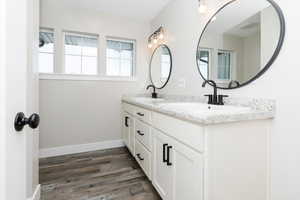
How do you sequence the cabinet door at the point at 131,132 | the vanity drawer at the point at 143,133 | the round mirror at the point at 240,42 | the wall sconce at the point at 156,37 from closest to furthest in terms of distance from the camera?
the round mirror at the point at 240,42 < the vanity drawer at the point at 143,133 < the cabinet door at the point at 131,132 < the wall sconce at the point at 156,37

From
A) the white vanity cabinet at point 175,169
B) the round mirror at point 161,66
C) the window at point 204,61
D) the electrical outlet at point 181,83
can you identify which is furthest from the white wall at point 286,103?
the round mirror at point 161,66

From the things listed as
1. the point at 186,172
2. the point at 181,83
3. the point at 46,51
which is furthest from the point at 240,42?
the point at 46,51

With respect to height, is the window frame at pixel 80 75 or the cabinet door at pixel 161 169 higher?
the window frame at pixel 80 75

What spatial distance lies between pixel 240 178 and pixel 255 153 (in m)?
0.19

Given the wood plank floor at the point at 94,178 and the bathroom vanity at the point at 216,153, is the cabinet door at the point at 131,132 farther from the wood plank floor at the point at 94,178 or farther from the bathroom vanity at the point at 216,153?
the bathroom vanity at the point at 216,153

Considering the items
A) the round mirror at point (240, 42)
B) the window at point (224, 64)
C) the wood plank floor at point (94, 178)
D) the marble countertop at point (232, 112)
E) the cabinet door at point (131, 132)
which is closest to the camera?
the marble countertop at point (232, 112)

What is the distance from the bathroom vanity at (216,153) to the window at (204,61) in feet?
1.73

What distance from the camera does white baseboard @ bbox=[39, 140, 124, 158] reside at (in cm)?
241

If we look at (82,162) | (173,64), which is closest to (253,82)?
(173,64)

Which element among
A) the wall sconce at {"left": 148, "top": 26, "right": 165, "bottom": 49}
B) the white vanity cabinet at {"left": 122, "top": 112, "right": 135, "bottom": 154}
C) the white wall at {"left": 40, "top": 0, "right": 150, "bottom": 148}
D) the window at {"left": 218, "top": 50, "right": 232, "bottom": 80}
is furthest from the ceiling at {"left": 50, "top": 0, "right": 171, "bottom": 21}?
the white vanity cabinet at {"left": 122, "top": 112, "right": 135, "bottom": 154}

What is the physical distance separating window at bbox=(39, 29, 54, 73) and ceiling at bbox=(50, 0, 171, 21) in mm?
514

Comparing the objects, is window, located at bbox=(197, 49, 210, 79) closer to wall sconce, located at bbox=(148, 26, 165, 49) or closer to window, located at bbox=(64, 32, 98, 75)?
wall sconce, located at bbox=(148, 26, 165, 49)

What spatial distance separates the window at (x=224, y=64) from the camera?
1439 mm

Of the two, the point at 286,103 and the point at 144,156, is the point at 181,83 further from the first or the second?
the point at 286,103
